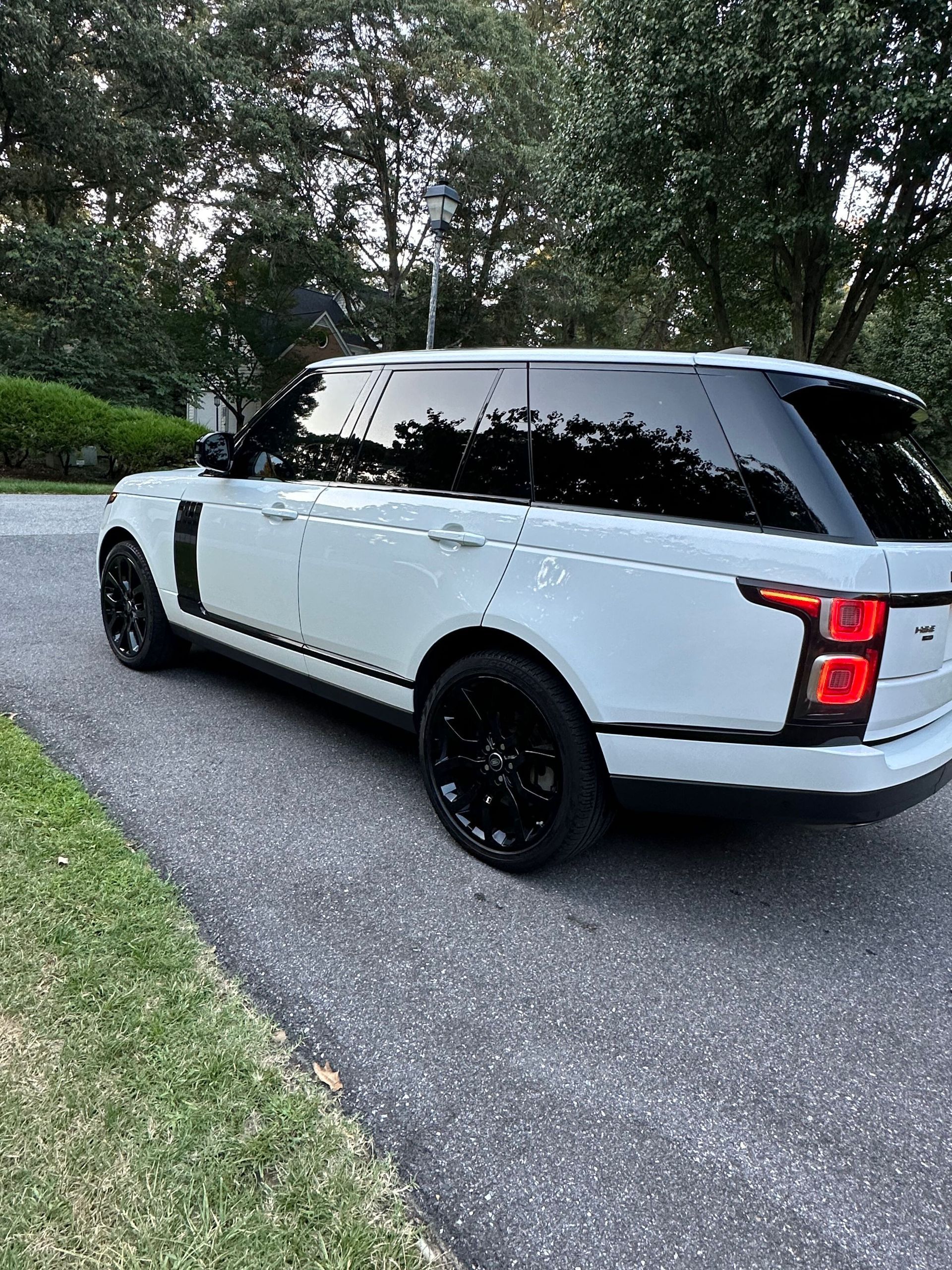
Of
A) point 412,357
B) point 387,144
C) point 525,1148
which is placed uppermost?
point 387,144

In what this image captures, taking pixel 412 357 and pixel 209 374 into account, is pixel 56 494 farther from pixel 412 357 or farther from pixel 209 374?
pixel 209 374

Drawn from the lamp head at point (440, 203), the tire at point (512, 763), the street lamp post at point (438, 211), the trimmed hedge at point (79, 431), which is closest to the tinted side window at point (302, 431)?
the tire at point (512, 763)

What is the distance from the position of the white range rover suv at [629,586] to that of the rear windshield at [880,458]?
0.04 ft

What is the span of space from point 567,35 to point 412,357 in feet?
45.7

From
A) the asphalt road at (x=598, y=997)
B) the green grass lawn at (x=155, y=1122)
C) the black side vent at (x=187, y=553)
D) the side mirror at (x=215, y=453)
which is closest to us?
the green grass lawn at (x=155, y=1122)

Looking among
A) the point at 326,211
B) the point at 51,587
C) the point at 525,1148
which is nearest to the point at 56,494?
the point at 51,587

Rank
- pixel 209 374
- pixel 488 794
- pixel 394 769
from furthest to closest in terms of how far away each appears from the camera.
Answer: pixel 209 374, pixel 394 769, pixel 488 794

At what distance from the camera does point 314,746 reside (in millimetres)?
3596

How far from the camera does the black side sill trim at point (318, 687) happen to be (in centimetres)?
306

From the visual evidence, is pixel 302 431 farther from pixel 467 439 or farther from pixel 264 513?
pixel 467 439

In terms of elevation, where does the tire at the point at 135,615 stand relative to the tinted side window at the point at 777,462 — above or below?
below

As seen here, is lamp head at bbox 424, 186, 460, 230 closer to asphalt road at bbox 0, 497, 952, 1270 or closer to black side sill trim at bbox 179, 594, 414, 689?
black side sill trim at bbox 179, 594, 414, 689

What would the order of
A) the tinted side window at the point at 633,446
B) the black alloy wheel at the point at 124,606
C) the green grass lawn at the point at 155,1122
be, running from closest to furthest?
the green grass lawn at the point at 155,1122, the tinted side window at the point at 633,446, the black alloy wheel at the point at 124,606

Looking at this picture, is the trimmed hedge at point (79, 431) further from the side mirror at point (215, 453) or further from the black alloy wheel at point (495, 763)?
the black alloy wheel at point (495, 763)
